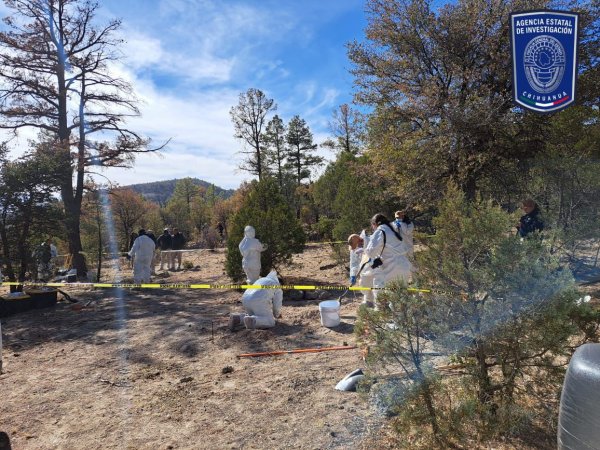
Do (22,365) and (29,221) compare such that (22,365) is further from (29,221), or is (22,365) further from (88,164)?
(88,164)

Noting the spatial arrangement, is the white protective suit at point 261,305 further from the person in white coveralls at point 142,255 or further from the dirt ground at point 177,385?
the person in white coveralls at point 142,255

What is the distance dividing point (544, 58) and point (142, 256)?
10.0 metres

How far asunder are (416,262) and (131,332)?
5.51m

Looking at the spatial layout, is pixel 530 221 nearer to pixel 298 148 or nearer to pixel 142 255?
pixel 142 255

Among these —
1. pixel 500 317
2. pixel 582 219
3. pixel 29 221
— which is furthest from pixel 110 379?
pixel 582 219

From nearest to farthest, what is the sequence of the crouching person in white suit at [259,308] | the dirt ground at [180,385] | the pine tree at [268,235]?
the dirt ground at [180,385]
the crouching person in white suit at [259,308]
the pine tree at [268,235]

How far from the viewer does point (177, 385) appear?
4395 millimetres

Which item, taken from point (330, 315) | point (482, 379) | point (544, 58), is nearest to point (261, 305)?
point (330, 315)

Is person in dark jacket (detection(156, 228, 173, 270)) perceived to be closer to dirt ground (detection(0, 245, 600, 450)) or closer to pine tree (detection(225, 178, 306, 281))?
pine tree (detection(225, 178, 306, 281))

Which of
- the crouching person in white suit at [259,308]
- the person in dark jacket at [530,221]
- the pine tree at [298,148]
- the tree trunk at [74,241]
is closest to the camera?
the crouching person in white suit at [259,308]

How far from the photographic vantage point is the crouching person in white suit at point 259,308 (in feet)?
19.9

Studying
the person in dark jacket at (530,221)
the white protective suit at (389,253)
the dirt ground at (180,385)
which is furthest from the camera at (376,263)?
the person in dark jacket at (530,221)

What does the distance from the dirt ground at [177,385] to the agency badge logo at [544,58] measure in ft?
15.8

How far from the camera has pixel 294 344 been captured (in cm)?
552
